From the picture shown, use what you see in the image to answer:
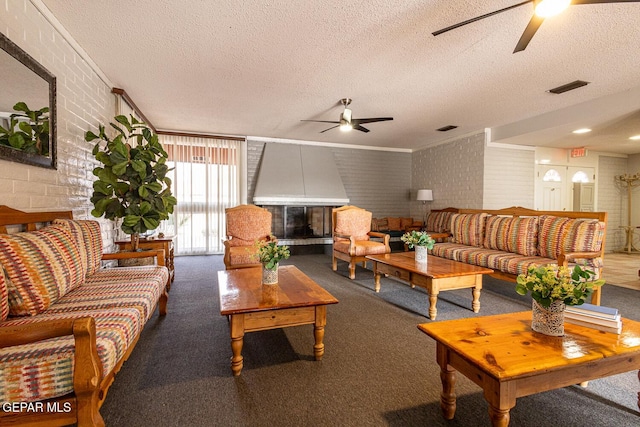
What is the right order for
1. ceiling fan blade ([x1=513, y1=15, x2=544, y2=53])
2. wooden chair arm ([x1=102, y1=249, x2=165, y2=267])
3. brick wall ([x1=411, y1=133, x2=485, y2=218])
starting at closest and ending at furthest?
Answer: ceiling fan blade ([x1=513, y1=15, x2=544, y2=53]), wooden chair arm ([x1=102, y1=249, x2=165, y2=267]), brick wall ([x1=411, y1=133, x2=485, y2=218])

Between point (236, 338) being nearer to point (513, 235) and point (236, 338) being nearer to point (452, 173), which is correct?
point (513, 235)

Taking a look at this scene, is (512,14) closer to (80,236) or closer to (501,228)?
(501,228)

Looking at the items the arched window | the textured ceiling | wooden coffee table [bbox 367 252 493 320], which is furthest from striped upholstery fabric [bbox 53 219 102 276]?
the arched window

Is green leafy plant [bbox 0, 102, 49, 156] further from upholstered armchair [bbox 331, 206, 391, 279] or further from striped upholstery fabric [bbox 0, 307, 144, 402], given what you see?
upholstered armchair [bbox 331, 206, 391, 279]

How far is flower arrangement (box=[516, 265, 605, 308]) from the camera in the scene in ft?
4.65

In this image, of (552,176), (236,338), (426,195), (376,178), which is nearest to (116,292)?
(236,338)

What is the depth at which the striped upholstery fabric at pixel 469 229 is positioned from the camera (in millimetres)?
4404

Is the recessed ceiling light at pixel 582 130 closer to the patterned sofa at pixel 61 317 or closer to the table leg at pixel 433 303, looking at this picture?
the table leg at pixel 433 303

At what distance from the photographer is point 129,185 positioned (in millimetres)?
3078

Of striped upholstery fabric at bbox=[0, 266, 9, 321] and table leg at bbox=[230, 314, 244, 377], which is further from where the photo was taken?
table leg at bbox=[230, 314, 244, 377]

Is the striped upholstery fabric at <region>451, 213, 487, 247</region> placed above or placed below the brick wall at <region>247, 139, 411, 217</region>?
below

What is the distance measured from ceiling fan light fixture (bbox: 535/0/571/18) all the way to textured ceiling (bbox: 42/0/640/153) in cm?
49

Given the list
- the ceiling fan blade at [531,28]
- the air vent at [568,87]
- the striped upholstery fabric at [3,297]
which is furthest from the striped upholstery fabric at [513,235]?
the striped upholstery fabric at [3,297]

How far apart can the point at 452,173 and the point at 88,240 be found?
6.42 meters
